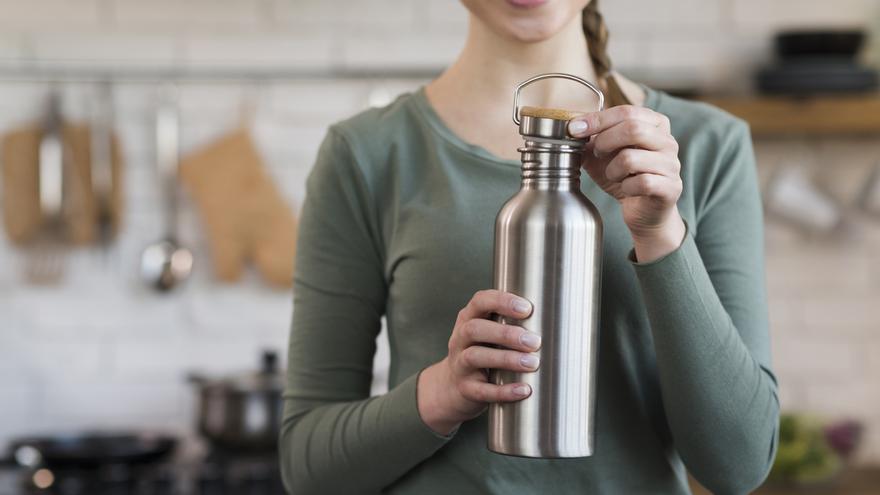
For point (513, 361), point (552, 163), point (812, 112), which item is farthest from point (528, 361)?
point (812, 112)

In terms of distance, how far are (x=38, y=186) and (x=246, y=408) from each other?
0.89m

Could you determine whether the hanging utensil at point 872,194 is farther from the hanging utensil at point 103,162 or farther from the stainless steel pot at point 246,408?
the hanging utensil at point 103,162

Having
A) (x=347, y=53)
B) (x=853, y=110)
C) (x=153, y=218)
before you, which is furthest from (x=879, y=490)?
(x=153, y=218)

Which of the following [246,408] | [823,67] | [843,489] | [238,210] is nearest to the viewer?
[246,408]

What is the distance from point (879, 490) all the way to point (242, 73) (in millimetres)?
1945

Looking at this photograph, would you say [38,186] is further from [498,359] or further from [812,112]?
[498,359]

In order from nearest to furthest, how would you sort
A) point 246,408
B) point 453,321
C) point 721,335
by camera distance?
point 721,335 < point 453,321 < point 246,408

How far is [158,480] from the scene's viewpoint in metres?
2.76

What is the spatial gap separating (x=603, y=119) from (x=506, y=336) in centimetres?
20

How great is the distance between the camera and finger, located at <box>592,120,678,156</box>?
1020 millimetres

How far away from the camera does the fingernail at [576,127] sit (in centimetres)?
101

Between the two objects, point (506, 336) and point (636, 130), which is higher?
point (636, 130)

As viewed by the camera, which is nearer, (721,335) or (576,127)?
(576,127)

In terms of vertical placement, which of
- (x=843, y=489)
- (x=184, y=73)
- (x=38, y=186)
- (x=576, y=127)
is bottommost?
(x=843, y=489)
